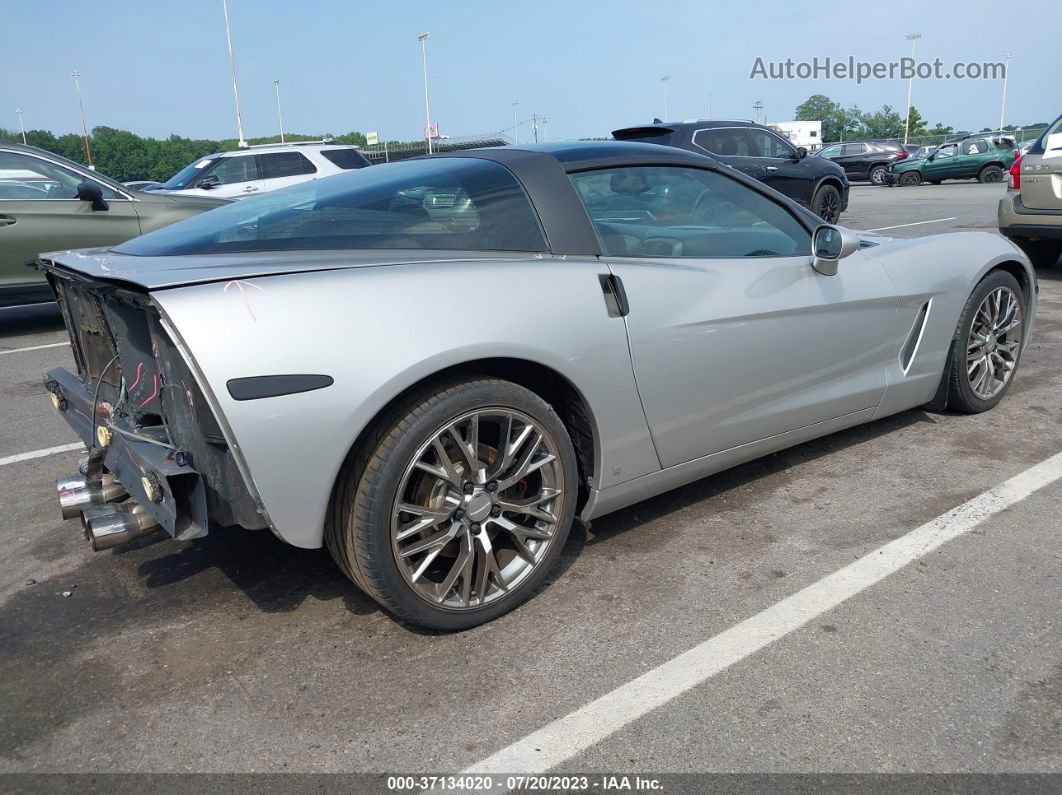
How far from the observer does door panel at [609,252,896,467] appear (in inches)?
118

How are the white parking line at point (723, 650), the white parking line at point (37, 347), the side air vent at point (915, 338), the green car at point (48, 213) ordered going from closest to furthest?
the white parking line at point (723, 650) < the side air vent at point (915, 338) < the white parking line at point (37, 347) < the green car at point (48, 213)

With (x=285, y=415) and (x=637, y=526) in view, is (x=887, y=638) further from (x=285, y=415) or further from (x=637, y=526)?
(x=285, y=415)

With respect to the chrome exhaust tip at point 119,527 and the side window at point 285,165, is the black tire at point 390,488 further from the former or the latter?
the side window at point 285,165

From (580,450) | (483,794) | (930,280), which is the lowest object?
(483,794)

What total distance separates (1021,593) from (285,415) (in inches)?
91.0

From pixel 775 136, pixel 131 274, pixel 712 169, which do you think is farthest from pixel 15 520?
pixel 775 136

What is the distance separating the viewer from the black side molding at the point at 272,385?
2240 mm

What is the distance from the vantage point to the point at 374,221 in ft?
9.33

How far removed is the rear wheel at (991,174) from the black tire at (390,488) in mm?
30207

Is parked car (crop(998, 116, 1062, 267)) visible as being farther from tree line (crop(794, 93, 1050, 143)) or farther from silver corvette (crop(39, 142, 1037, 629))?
tree line (crop(794, 93, 1050, 143))

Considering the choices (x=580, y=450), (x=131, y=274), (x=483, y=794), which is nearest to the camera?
(x=483, y=794)

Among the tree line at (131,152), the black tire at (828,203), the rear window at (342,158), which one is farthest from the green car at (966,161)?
the tree line at (131,152)

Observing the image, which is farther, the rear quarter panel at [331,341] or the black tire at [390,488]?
the black tire at [390,488]

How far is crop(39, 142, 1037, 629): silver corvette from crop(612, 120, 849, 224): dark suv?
379 inches
